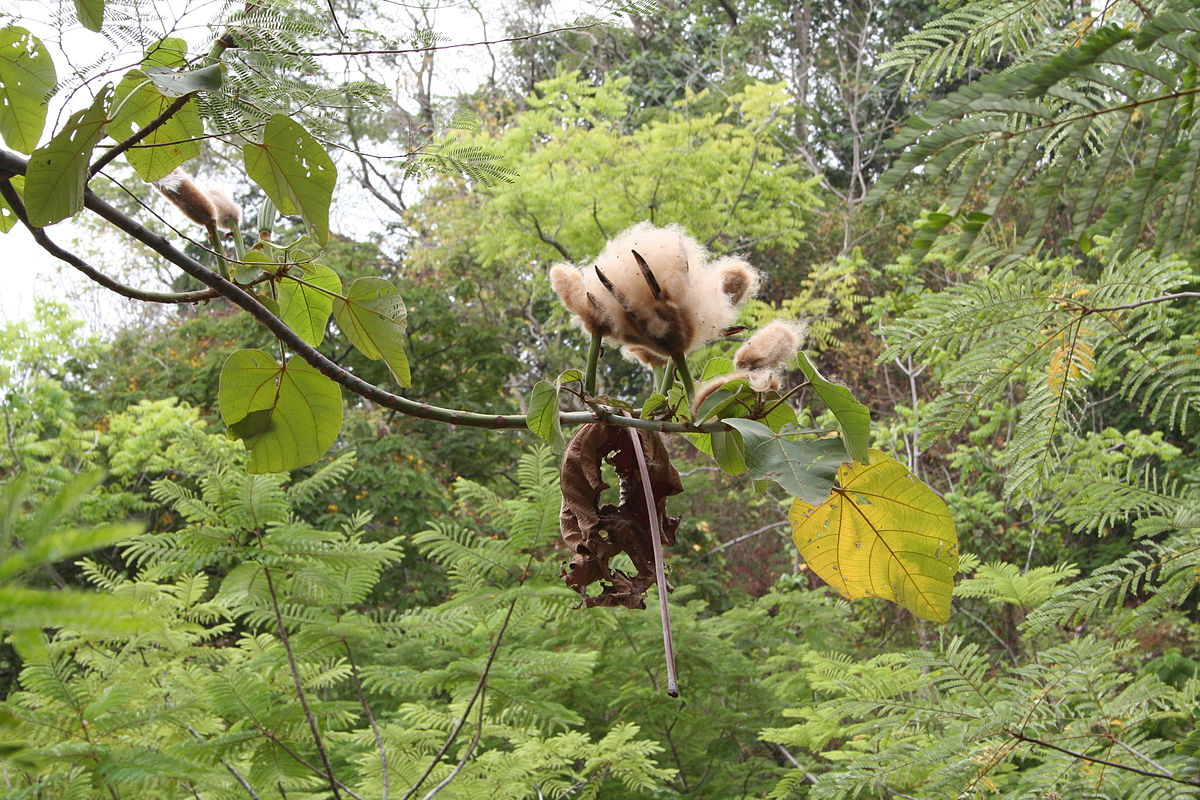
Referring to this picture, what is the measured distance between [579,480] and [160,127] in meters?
0.27

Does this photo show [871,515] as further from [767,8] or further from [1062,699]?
[767,8]

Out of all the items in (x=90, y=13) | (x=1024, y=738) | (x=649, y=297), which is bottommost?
(x=1024, y=738)

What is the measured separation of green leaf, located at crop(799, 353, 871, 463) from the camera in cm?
31

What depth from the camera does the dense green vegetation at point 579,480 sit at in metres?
0.37

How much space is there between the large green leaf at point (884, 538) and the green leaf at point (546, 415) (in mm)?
120

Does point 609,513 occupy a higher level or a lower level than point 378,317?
lower

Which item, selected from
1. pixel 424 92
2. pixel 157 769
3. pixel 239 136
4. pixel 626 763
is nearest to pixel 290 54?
pixel 239 136

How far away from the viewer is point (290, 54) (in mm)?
472

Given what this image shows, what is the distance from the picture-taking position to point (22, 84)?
1.37 feet

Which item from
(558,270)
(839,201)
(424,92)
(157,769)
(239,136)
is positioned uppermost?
(424,92)

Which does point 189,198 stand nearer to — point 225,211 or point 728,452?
point 225,211

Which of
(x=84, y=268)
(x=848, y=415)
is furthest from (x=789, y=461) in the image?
(x=84, y=268)

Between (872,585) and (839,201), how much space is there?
6.13 meters

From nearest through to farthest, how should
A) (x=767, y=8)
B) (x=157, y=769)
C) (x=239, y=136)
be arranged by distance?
(x=239, y=136)
(x=157, y=769)
(x=767, y=8)
